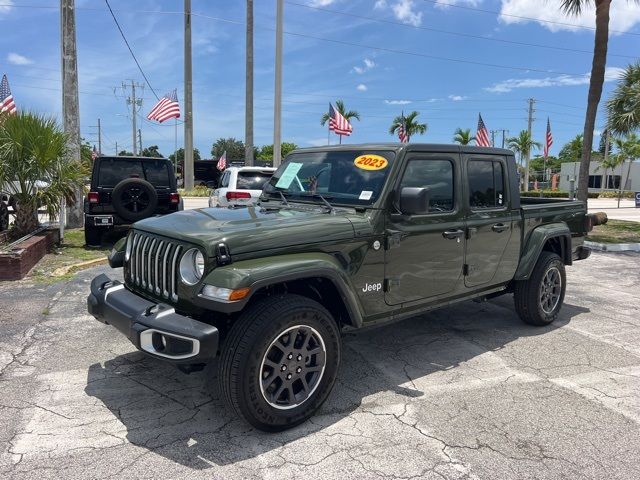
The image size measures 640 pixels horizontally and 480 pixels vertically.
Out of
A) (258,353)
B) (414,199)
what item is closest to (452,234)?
(414,199)

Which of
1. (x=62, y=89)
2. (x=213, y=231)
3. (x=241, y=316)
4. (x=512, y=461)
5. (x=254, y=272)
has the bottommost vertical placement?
(x=512, y=461)

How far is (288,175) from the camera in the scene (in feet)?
15.1

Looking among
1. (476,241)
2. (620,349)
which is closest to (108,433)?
(476,241)

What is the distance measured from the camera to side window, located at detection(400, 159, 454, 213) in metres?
Result: 4.03

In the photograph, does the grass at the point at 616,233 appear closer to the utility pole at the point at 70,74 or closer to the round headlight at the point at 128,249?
the round headlight at the point at 128,249

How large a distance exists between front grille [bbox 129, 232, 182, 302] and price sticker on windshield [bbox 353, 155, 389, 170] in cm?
158

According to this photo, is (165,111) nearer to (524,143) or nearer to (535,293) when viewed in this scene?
(535,293)

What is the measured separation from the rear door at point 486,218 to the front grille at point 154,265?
2.44 meters

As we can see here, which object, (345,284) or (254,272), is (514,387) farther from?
(254,272)

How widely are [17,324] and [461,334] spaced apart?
4.43 m

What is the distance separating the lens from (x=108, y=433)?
10.4 feet

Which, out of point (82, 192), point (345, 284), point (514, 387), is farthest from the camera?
point (82, 192)

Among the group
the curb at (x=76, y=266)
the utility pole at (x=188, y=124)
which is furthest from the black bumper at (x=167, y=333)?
the utility pole at (x=188, y=124)

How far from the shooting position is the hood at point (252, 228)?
312cm
